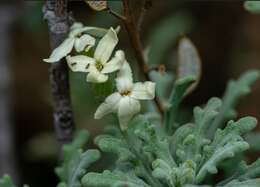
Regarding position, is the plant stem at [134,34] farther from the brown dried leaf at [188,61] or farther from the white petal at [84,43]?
the brown dried leaf at [188,61]

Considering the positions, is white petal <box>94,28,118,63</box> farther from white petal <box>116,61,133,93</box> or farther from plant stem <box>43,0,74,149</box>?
plant stem <box>43,0,74,149</box>

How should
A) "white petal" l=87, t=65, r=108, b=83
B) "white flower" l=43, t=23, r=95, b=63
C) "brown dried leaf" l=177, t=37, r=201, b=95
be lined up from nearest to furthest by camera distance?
"white petal" l=87, t=65, r=108, b=83
"white flower" l=43, t=23, r=95, b=63
"brown dried leaf" l=177, t=37, r=201, b=95

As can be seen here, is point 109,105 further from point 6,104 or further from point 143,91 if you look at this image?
point 6,104

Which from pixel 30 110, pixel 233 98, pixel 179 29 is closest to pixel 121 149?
pixel 233 98

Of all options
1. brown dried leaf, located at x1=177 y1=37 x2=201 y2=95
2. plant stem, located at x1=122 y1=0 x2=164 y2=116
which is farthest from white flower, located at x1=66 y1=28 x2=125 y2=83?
brown dried leaf, located at x1=177 y1=37 x2=201 y2=95

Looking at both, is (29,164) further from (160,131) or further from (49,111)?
(160,131)

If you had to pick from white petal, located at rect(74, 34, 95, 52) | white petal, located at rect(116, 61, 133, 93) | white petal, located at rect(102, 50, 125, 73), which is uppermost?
white petal, located at rect(74, 34, 95, 52)

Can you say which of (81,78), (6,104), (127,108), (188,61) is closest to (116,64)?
(127,108)
